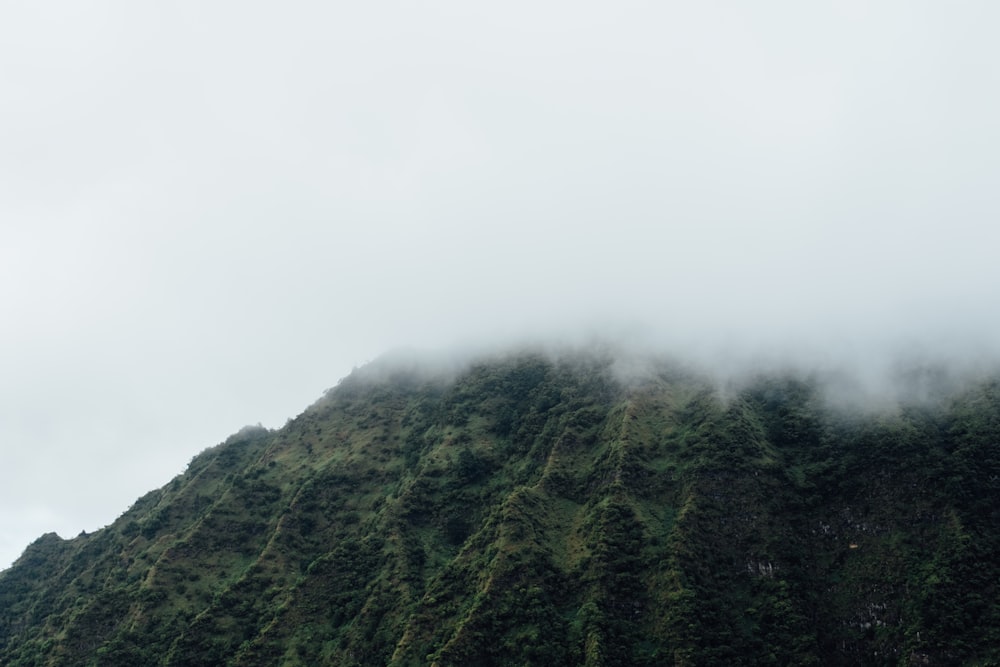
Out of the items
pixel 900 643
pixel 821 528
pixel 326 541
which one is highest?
pixel 326 541

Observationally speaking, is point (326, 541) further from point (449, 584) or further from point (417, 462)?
point (449, 584)

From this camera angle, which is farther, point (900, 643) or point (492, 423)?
point (492, 423)

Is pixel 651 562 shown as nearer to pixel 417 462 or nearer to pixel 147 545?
pixel 417 462

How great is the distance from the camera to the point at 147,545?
136 m

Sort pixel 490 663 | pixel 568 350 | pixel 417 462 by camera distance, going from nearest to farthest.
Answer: pixel 490 663 < pixel 417 462 < pixel 568 350

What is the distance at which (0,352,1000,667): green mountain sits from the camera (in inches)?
3317

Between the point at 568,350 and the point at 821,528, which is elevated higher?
the point at 568,350

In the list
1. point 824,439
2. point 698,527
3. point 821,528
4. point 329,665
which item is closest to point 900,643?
point 821,528

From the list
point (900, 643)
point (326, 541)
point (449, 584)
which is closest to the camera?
point (900, 643)

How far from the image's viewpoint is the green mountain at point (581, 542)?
276 feet

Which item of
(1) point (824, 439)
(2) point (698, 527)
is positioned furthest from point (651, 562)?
(1) point (824, 439)

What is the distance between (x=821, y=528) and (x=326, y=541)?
270 ft

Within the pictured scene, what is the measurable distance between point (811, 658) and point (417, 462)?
77704 millimetres

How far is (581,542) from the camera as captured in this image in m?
101
